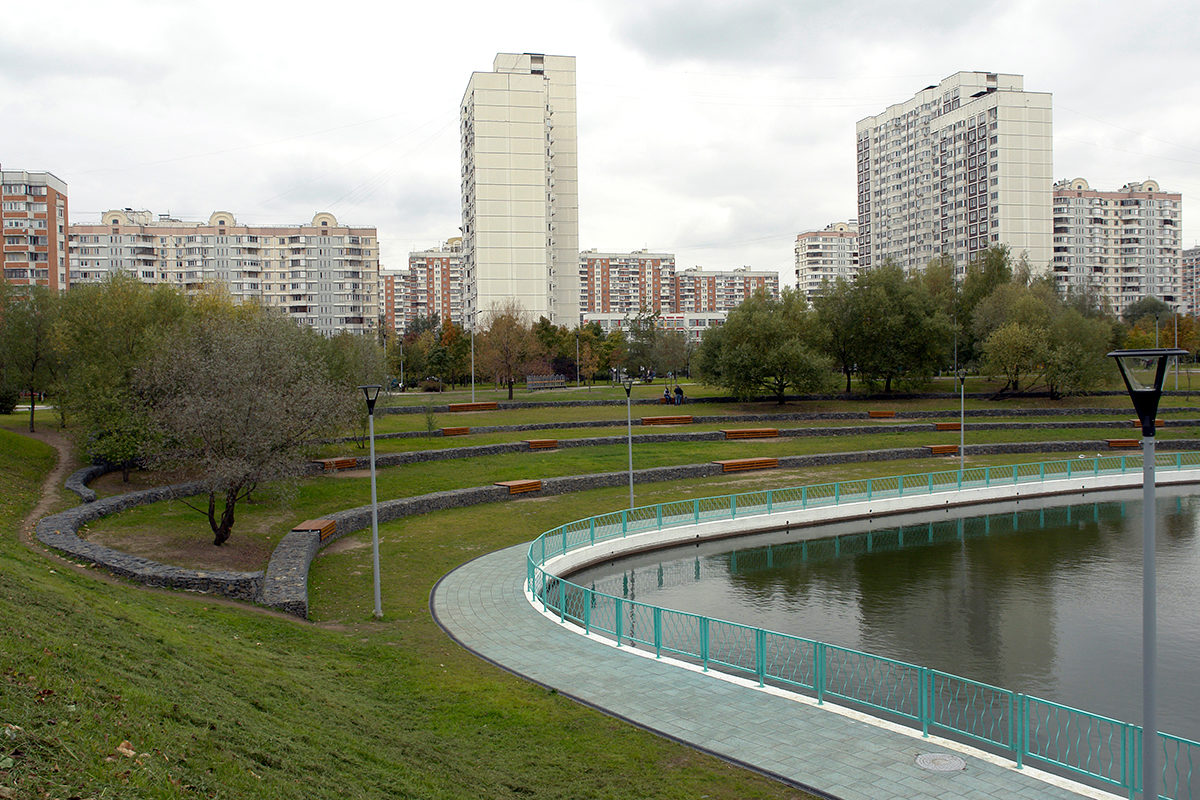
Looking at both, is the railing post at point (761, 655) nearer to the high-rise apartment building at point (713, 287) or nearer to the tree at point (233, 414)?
the tree at point (233, 414)

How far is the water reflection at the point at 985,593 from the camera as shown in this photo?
49.0ft

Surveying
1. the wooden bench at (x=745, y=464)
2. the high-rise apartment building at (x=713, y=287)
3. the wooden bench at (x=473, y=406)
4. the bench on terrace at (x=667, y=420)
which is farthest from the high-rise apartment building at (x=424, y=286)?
the wooden bench at (x=745, y=464)

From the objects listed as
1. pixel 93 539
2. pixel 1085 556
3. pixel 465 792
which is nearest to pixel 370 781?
pixel 465 792

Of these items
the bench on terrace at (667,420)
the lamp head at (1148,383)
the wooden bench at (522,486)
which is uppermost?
the lamp head at (1148,383)

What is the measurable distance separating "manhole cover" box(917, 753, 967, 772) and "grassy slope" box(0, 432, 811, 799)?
6.37ft

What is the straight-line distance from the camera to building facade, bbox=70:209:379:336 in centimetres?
10412

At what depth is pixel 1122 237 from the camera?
125 meters

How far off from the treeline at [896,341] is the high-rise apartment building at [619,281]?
11300cm

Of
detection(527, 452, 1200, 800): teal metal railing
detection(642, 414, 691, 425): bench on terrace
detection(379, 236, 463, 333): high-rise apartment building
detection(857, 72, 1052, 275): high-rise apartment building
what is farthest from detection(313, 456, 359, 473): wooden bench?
detection(379, 236, 463, 333): high-rise apartment building

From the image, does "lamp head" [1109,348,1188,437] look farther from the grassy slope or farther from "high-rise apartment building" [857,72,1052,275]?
"high-rise apartment building" [857,72,1052,275]

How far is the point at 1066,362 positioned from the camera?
54.6 m

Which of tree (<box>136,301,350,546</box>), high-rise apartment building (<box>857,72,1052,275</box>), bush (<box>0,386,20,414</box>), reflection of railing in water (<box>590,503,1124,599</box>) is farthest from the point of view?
high-rise apartment building (<box>857,72,1052,275</box>)

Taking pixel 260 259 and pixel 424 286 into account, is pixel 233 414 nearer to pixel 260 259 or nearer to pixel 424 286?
pixel 260 259

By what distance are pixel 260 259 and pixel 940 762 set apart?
361 ft
